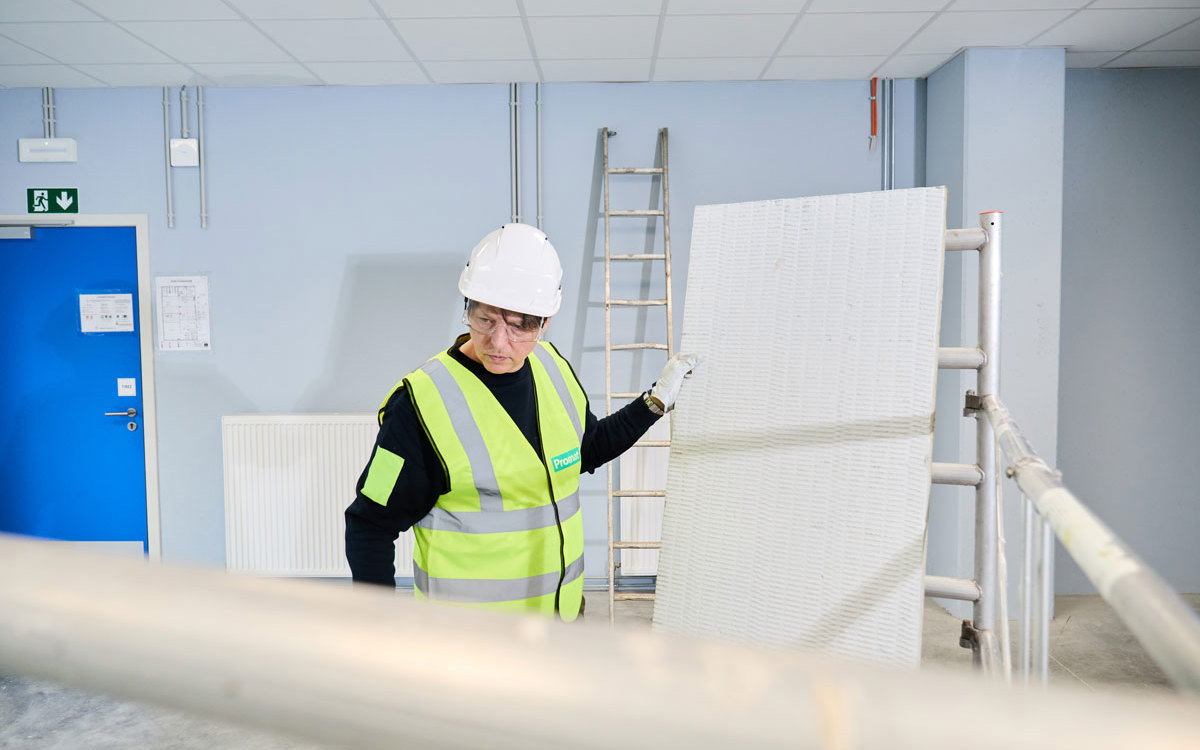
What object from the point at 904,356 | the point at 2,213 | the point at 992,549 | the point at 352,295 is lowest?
the point at 992,549

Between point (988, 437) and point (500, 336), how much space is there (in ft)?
3.42

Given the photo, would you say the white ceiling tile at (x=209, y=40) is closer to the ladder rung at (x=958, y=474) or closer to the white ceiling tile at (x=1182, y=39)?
the ladder rung at (x=958, y=474)

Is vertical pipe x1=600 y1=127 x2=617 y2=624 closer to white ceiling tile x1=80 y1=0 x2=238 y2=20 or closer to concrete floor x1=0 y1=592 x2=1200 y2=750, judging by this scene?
concrete floor x1=0 y1=592 x2=1200 y2=750

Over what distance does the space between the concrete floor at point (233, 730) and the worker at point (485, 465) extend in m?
1.22

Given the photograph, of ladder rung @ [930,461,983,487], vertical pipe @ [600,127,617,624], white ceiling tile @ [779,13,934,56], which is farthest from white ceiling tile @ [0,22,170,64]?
ladder rung @ [930,461,983,487]

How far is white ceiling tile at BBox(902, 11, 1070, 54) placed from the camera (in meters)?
3.09

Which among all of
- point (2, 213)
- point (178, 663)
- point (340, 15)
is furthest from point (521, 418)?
point (2, 213)

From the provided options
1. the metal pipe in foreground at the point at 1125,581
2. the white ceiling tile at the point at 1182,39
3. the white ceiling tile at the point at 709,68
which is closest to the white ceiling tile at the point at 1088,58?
the white ceiling tile at the point at 1182,39

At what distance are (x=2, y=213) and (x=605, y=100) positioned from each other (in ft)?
10.8

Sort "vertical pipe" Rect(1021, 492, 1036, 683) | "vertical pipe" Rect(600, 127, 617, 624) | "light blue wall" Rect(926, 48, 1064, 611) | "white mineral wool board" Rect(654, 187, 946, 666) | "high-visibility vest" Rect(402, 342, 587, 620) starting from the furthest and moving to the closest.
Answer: "vertical pipe" Rect(600, 127, 617, 624) → "light blue wall" Rect(926, 48, 1064, 611) → "high-visibility vest" Rect(402, 342, 587, 620) → "white mineral wool board" Rect(654, 187, 946, 666) → "vertical pipe" Rect(1021, 492, 1036, 683)

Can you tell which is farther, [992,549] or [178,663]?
[992,549]

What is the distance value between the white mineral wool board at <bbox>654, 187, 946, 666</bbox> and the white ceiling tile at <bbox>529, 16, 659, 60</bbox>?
1831mm

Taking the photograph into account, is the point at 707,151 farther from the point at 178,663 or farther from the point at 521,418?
the point at 178,663

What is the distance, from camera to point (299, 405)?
391cm
